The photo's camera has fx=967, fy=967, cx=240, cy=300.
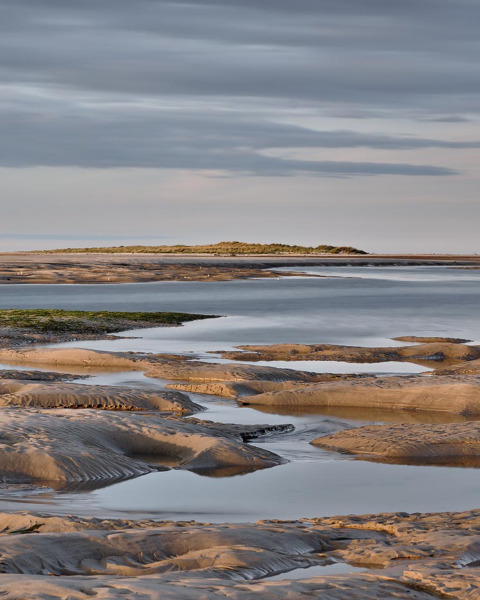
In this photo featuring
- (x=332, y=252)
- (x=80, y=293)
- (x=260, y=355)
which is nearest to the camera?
(x=260, y=355)

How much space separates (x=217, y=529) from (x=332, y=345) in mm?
17155

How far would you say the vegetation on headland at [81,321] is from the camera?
28500 millimetres

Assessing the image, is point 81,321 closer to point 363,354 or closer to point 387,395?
point 363,354

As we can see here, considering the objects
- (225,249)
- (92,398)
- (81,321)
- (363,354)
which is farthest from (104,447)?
(225,249)

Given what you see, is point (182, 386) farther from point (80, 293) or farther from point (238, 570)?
point (80, 293)

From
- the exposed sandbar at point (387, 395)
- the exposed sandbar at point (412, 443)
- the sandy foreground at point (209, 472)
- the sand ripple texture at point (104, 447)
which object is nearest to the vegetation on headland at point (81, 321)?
the sandy foreground at point (209, 472)

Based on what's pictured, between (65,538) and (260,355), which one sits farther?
(260,355)

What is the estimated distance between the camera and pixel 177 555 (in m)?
7.17

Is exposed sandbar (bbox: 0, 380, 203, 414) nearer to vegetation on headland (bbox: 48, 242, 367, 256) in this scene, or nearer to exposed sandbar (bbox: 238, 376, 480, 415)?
exposed sandbar (bbox: 238, 376, 480, 415)

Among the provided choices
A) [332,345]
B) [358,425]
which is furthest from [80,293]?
[358,425]

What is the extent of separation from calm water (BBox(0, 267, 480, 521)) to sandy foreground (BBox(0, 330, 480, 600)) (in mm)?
472

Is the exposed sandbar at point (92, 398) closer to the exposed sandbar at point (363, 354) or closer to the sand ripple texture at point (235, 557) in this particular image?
the sand ripple texture at point (235, 557)

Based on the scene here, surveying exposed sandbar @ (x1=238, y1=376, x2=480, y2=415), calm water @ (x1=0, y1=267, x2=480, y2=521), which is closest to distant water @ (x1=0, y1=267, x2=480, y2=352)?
calm water @ (x1=0, y1=267, x2=480, y2=521)

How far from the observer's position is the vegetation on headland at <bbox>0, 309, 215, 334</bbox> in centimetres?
2850
